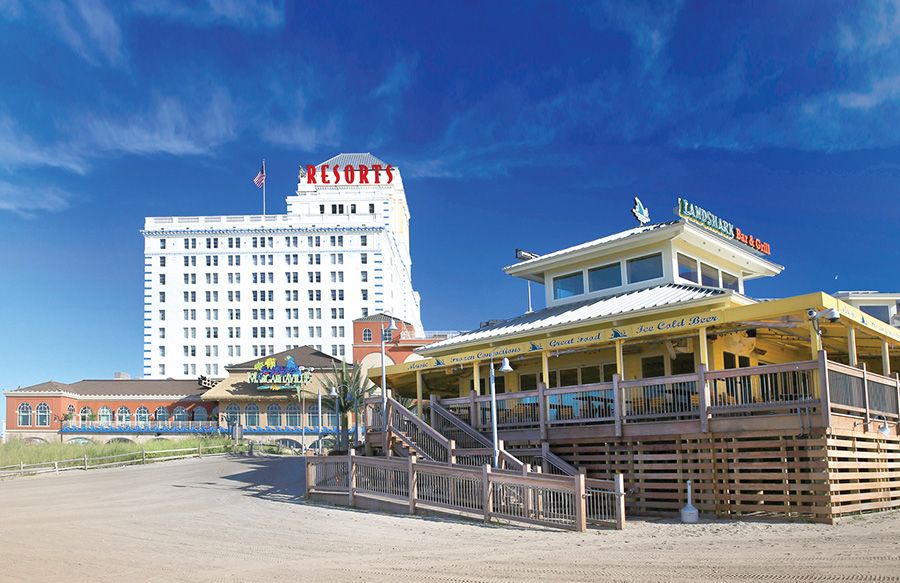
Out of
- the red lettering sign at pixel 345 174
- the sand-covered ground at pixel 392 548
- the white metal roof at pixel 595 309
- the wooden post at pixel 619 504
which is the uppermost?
the red lettering sign at pixel 345 174

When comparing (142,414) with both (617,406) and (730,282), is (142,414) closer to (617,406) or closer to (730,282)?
(730,282)

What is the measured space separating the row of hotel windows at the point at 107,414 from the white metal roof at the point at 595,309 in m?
51.9

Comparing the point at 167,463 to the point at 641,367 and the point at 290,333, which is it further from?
the point at 290,333

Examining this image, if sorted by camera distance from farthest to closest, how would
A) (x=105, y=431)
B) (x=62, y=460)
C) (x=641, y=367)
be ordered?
(x=105, y=431) < (x=62, y=460) < (x=641, y=367)

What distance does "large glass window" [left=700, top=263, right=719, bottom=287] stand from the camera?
89.9 ft

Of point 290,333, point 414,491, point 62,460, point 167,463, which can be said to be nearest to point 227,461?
point 167,463

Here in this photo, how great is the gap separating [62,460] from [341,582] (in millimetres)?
36795

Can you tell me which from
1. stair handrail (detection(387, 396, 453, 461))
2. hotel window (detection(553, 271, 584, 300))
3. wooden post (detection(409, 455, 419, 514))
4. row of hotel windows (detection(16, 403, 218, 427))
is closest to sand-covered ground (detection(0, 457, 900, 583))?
wooden post (detection(409, 455, 419, 514))

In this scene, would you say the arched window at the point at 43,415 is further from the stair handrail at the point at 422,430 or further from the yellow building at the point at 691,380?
the stair handrail at the point at 422,430

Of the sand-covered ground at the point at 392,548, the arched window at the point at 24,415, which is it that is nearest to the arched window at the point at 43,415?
the arched window at the point at 24,415

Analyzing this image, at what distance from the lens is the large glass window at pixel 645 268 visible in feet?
86.6

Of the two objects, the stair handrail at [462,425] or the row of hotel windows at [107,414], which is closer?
the stair handrail at [462,425]

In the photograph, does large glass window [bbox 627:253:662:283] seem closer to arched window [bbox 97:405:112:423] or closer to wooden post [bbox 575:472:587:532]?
wooden post [bbox 575:472:587:532]

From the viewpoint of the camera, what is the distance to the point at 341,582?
40.2ft
